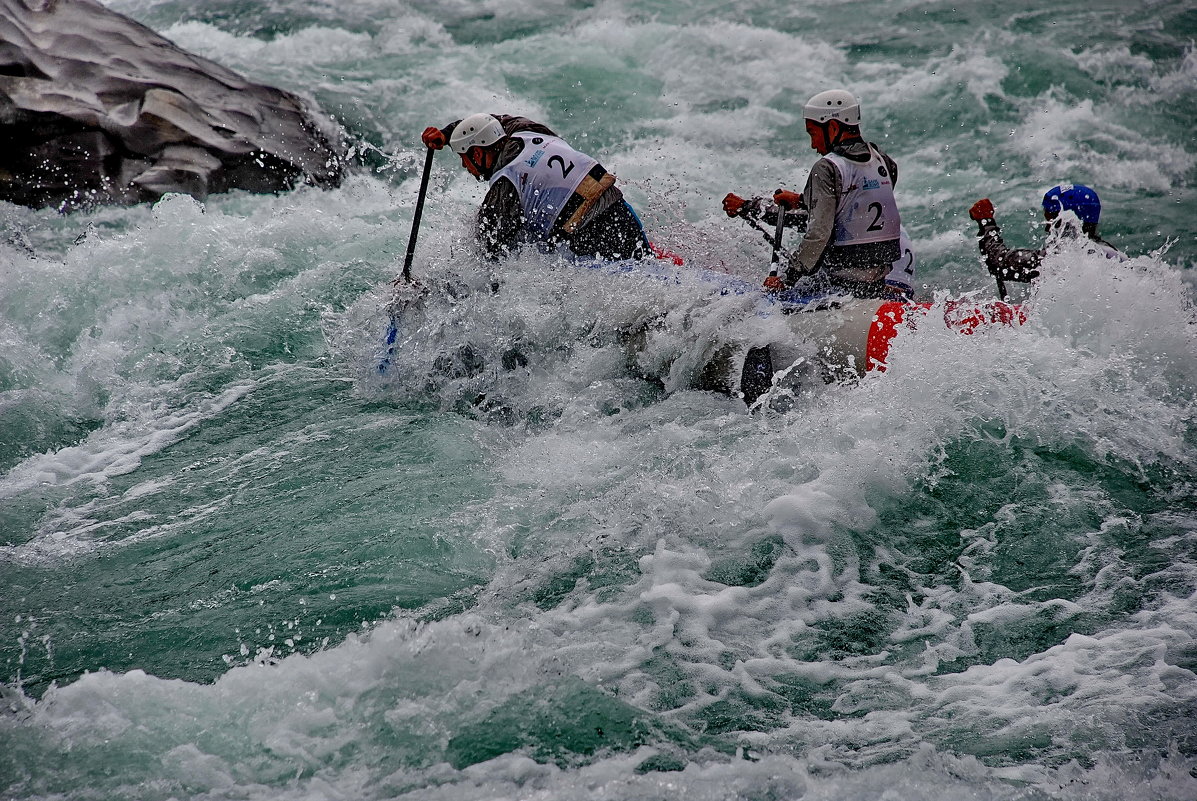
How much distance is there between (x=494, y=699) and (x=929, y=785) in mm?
1535

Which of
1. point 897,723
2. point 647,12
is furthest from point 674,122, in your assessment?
point 897,723

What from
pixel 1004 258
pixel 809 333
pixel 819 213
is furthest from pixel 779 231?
pixel 1004 258

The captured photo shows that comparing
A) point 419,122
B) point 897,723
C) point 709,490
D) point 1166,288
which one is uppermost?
point 419,122

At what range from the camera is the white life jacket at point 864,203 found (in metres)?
5.69

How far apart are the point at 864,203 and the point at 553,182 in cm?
183

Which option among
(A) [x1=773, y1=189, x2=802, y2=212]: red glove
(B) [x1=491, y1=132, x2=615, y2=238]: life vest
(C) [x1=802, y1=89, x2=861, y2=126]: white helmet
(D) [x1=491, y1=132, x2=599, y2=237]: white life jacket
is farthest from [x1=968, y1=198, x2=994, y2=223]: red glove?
(D) [x1=491, y1=132, x2=599, y2=237]: white life jacket

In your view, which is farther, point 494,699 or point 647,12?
point 647,12

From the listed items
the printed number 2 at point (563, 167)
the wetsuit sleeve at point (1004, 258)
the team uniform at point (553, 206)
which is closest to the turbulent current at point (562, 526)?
the team uniform at point (553, 206)

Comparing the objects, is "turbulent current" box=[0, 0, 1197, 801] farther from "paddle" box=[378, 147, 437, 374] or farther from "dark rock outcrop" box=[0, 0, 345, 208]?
"dark rock outcrop" box=[0, 0, 345, 208]

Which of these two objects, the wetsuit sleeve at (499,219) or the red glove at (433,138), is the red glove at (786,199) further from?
the red glove at (433,138)

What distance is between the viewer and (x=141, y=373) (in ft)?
20.8

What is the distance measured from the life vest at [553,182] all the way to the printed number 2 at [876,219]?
156 cm

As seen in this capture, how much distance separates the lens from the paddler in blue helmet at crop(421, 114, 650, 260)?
611 cm

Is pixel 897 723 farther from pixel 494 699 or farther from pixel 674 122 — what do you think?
→ pixel 674 122
